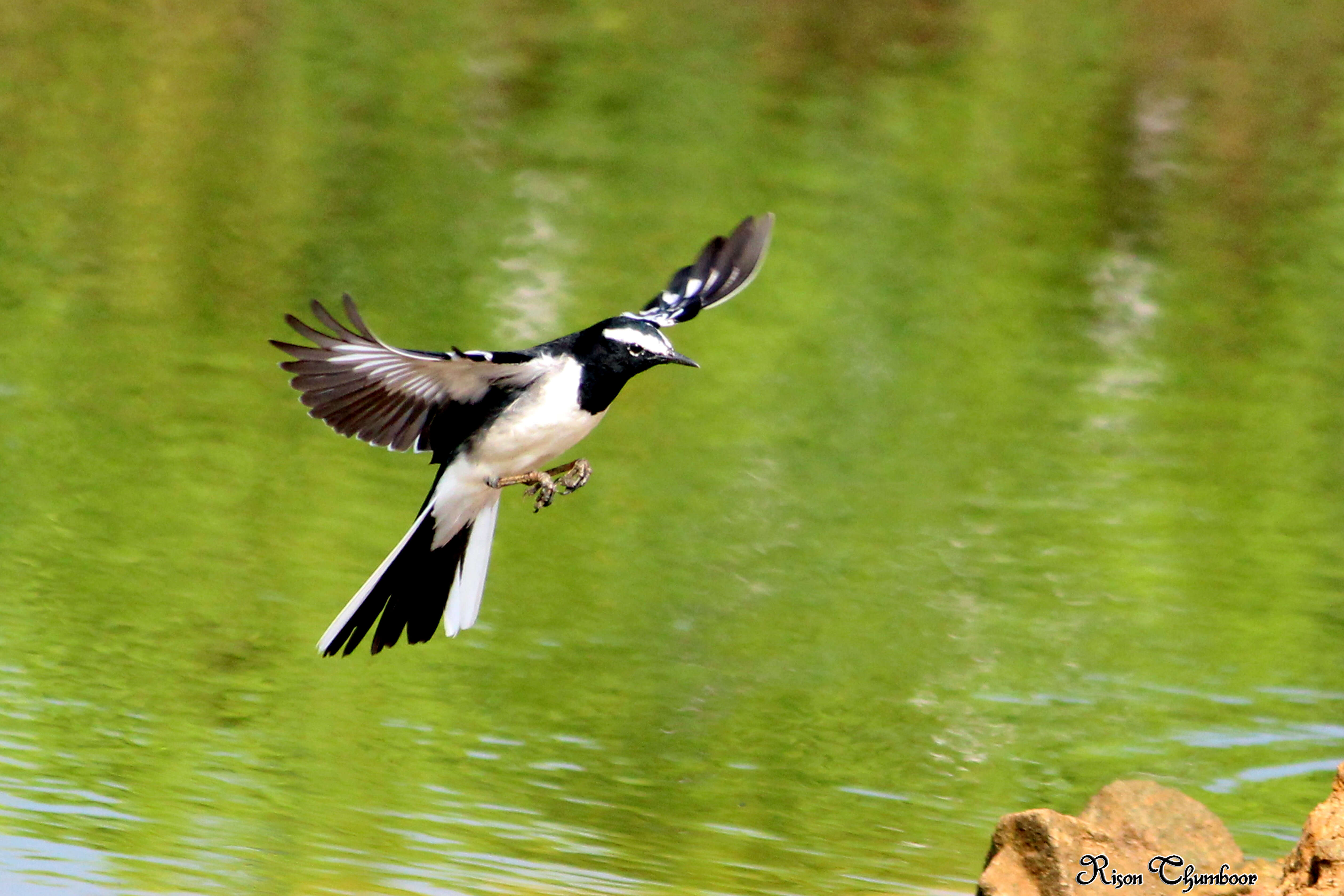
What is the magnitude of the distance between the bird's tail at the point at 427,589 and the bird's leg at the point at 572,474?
27.6 inches

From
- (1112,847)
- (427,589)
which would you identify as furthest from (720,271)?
(1112,847)

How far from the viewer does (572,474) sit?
793 centimetres

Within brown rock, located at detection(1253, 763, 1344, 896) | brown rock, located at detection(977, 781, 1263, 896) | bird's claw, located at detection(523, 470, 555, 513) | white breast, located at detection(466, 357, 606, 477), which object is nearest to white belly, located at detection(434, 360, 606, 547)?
white breast, located at detection(466, 357, 606, 477)

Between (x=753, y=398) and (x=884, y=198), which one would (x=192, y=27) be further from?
(x=753, y=398)

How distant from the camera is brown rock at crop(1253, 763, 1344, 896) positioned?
7359mm

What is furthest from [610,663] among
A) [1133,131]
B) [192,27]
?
[1133,131]

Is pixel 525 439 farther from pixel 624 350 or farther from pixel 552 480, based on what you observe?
pixel 624 350

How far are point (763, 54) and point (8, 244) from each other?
16.4 m

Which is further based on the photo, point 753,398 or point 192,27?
point 192,27

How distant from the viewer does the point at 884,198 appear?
2534cm

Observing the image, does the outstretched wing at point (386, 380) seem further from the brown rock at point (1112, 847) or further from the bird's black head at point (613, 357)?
the brown rock at point (1112, 847)

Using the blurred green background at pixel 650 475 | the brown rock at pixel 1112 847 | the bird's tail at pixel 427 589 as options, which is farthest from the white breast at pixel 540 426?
the brown rock at pixel 1112 847
